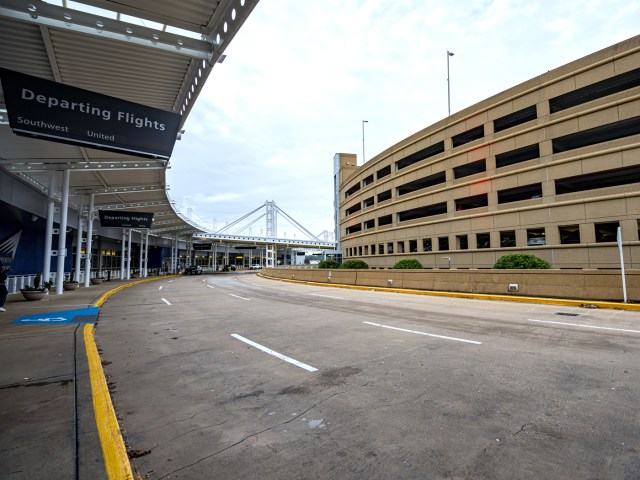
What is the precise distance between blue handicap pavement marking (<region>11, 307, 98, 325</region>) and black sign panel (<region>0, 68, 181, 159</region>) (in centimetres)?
532

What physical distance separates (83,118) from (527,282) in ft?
54.6

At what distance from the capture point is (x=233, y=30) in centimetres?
723

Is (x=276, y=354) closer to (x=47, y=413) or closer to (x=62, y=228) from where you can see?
(x=47, y=413)

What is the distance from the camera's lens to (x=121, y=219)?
88.6 ft

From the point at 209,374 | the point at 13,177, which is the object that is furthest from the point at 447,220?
the point at 13,177

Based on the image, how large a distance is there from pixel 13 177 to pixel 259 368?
64.8 ft

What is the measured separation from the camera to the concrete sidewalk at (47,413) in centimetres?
275

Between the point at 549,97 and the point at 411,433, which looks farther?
the point at 549,97

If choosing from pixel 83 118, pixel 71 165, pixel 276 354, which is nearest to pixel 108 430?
pixel 276 354

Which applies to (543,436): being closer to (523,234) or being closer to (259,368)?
(259,368)

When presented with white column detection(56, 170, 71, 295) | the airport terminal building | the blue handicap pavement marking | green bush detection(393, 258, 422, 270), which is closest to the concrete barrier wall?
green bush detection(393, 258, 422, 270)

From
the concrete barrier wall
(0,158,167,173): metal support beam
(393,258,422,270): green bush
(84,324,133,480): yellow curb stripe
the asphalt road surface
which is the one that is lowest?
the asphalt road surface

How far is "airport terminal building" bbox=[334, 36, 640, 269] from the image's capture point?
19.8 meters

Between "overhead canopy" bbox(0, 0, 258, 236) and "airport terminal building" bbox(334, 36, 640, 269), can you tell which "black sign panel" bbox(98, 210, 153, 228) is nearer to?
"overhead canopy" bbox(0, 0, 258, 236)
